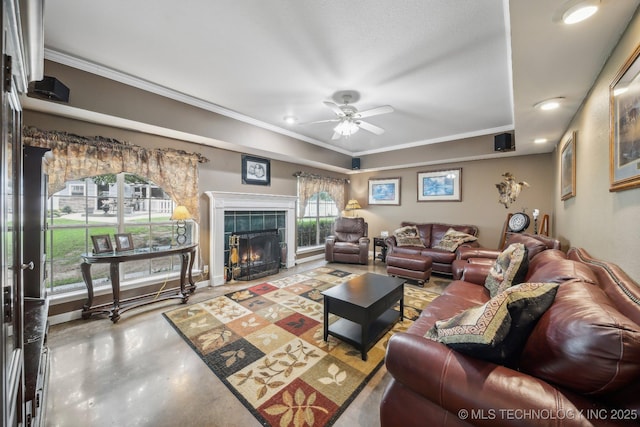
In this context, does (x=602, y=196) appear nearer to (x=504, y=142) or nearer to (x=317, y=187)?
(x=504, y=142)

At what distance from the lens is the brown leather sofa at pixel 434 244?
4188 millimetres

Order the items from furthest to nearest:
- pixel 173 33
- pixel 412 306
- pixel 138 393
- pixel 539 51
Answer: pixel 412 306, pixel 173 33, pixel 138 393, pixel 539 51

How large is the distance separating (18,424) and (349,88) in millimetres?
3264

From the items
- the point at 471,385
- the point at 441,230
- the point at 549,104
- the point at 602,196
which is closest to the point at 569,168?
the point at 549,104

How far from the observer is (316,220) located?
236 inches

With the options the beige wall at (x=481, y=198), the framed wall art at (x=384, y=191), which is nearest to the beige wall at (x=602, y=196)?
the beige wall at (x=481, y=198)

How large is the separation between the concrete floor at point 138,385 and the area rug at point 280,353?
85 mm

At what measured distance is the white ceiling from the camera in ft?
5.16

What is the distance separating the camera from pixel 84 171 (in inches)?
105

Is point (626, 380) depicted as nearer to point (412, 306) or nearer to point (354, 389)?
point (354, 389)

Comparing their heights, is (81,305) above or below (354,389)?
above

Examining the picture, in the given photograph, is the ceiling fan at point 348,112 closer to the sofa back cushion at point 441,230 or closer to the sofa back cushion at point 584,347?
the sofa back cushion at point 584,347

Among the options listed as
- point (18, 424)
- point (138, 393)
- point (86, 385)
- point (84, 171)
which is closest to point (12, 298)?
point (18, 424)

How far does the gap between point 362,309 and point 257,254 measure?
2.77 meters
